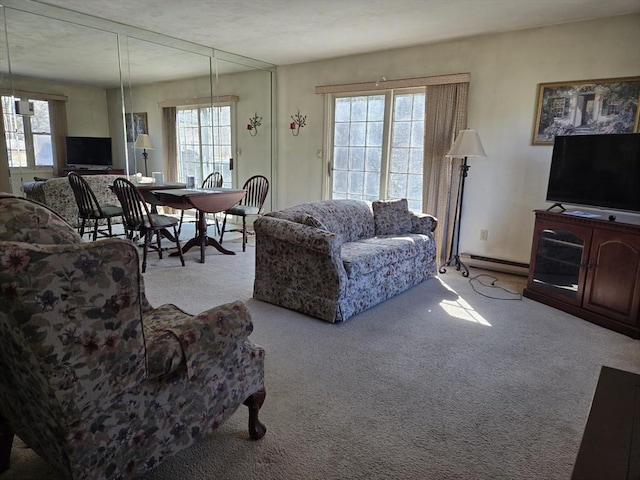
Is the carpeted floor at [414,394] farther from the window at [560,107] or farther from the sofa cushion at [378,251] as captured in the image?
the window at [560,107]

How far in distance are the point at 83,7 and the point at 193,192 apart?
1.87 meters

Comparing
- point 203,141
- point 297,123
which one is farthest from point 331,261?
point 297,123

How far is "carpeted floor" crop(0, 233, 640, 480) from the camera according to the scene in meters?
1.61

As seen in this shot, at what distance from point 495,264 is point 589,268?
1.23 metres

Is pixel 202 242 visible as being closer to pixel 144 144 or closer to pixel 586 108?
pixel 144 144

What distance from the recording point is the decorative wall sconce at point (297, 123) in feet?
18.8

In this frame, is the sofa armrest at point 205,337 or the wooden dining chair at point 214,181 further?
the wooden dining chair at point 214,181

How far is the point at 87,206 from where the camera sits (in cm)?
418

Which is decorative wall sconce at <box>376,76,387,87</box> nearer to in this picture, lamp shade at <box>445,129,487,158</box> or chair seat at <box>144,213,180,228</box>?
lamp shade at <box>445,129,487,158</box>

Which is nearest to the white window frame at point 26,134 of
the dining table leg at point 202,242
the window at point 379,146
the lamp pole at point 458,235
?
the dining table leg at point 202,242

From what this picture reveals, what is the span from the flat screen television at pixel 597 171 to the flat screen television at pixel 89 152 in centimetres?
428

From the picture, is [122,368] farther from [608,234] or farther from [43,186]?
[43,186]

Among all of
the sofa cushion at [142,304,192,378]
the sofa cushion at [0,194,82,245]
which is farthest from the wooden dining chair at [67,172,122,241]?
the sofa cushion at [142,304,192,378]

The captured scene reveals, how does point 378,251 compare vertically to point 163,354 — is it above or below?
below
